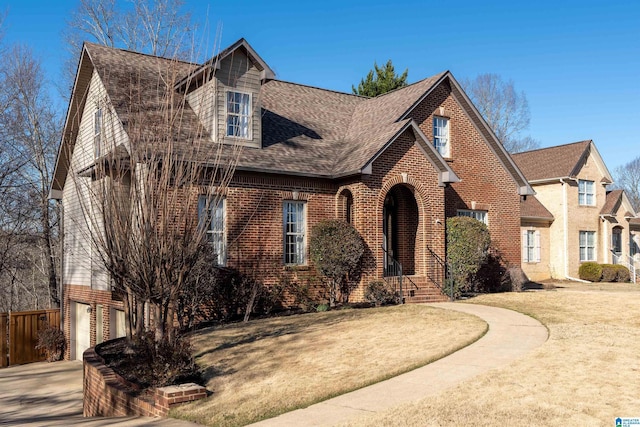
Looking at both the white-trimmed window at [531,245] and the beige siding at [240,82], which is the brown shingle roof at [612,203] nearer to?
the white-trimmed window at [531,245]

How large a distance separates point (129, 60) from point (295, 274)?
9.39 metres

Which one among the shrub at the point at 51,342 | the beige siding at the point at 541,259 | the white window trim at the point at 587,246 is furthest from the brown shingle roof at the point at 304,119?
the white window trim at the point at 587,246

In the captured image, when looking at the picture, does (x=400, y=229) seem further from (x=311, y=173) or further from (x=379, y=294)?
(x=311, y=173)

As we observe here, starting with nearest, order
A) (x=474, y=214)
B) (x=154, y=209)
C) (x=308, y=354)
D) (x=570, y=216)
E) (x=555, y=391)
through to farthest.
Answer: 1. (x=555, y=391)
2. (x=154, y=209)
3. (x=308, y=354)
4. (x=474, y=214)
5. (x=570, y=216)

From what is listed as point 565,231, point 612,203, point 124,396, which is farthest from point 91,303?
point 612,203

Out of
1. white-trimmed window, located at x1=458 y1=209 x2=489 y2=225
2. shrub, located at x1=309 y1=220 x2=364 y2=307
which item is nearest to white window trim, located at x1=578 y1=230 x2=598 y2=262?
white-trimmed window, located at x1=458 y1=209 x2=489 y2=225

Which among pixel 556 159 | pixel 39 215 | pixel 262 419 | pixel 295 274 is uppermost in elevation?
pixel 556 159

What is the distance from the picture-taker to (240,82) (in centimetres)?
1858

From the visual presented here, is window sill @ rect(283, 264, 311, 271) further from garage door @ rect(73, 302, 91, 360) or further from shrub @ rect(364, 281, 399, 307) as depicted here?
garage door @ rect(73, 302, 91, 360)

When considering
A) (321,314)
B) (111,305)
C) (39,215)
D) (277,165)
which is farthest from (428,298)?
(39,215)

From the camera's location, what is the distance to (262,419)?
8.34m

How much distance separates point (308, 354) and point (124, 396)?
11.1 ft

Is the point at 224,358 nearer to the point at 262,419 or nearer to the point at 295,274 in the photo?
the point at 262,419

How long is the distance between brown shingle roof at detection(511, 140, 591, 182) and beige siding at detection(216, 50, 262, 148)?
69.2 feet
